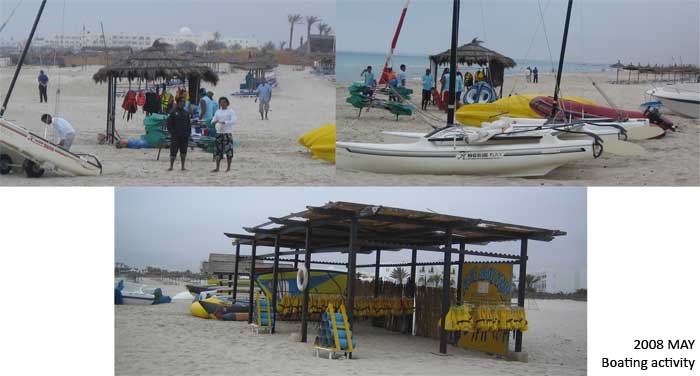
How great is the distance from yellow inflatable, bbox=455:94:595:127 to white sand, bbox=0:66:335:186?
251 cm

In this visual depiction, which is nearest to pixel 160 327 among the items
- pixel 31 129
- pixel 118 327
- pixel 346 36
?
pixel 118 327

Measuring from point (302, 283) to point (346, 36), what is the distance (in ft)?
16.4

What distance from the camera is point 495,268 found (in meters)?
10.4

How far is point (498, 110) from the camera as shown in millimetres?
15836

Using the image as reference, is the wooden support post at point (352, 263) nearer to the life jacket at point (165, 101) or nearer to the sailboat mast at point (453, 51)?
the sailboat mast at point (453, 51)

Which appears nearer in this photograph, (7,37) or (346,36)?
(7,37)

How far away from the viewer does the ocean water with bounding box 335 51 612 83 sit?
14.1m

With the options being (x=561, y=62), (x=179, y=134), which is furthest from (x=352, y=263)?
(x=561, y=62)

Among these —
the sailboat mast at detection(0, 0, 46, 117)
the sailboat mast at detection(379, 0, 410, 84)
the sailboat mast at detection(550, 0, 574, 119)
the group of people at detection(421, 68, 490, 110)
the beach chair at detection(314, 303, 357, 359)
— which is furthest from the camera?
the group of people at detection(421, 68, 490, 110)

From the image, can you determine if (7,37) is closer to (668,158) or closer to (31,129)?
(31,129)

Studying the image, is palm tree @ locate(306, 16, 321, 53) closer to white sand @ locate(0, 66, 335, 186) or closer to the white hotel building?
white sand @ locate(0, 66, 335, 186)

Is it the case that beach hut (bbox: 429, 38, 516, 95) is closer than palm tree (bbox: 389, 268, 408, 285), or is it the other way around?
palm tree (bbox: 389, 268, 408, 285)

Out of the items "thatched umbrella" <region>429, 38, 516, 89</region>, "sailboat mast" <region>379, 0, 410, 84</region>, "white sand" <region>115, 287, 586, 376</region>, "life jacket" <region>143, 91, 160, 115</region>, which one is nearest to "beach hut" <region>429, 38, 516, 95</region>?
"thatched umbrella" <region>429, 38, 516, 89</region>

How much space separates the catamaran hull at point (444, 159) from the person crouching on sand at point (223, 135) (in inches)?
64.1
